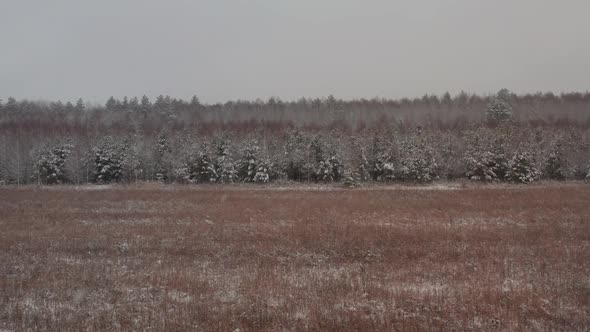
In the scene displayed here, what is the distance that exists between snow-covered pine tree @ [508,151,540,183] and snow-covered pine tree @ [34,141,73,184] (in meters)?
61.2

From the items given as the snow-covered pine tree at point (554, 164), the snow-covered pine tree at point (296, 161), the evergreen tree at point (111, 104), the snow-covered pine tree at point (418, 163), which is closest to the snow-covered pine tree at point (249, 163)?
the snow-covered pine tree at point (296, 161)

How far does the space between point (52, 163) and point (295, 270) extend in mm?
59723

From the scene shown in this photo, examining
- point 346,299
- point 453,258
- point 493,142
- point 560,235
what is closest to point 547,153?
point 493,142

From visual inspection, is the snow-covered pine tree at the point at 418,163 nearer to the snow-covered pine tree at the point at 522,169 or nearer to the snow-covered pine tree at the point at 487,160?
the snow-covered pine tree at the point at 487,160

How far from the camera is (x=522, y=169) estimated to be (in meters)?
52.3

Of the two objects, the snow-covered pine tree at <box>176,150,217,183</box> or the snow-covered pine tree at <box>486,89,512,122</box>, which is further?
the snow-covered pine tree at <box>486,89,512,122</box>

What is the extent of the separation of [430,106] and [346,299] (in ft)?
367

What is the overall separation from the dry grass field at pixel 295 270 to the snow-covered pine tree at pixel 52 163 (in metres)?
40.5

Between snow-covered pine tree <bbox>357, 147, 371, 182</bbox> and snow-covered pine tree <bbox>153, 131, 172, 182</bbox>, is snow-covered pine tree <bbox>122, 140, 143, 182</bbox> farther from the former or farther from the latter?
snow-covered pine tree <bbox>357, 147, 371, 182</bbox>

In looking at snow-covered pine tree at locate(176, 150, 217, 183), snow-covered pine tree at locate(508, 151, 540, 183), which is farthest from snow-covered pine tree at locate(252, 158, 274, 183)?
snow-covered pine tree at locate(508, 151, 540, 183)

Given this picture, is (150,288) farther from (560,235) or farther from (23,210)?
(23,210)

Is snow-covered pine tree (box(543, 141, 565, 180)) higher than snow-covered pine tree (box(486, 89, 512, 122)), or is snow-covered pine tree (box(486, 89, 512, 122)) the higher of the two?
snow-covered pine tree (box(486, 89, 512, 122))

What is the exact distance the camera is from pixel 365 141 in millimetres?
60000

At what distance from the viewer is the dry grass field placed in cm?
752
